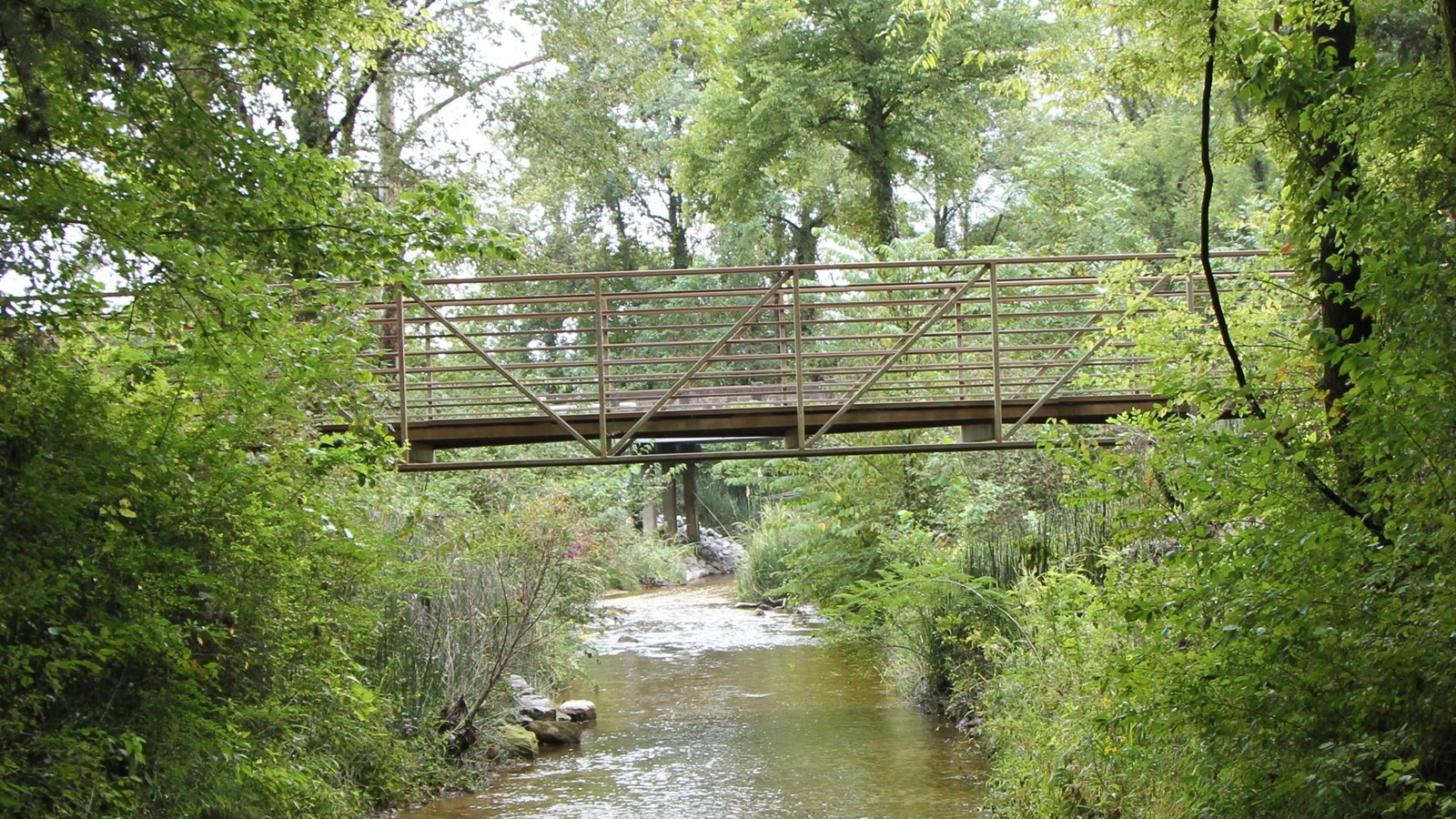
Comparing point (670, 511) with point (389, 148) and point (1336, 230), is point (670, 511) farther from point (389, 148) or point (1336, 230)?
point (1336, 230)

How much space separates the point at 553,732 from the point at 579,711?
0.83 metres

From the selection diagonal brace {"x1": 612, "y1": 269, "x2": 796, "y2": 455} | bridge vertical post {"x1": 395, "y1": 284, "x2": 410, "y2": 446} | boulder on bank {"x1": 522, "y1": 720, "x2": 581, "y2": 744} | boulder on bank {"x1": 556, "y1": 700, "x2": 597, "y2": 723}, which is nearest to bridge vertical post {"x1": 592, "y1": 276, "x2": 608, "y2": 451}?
diagonal brace {"x1": 612, "y1": 269, "x2": 796, "y2": 455}

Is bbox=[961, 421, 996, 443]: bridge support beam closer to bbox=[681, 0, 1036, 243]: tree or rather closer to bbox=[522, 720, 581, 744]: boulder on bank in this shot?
bbox=[522, 720, 581, 744]: boulder on bank

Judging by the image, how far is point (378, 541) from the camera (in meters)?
7.49

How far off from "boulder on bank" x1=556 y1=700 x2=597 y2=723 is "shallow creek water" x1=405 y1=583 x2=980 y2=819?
12 centimetres

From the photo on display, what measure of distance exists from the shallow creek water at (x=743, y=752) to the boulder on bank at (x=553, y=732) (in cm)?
17

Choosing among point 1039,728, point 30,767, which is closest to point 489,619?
point 1039,728

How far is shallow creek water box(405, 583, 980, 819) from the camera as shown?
8430mm

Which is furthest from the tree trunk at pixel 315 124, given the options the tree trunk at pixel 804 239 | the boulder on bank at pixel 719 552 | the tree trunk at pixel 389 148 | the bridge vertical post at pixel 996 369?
the boulder on bank at pixel 719 552

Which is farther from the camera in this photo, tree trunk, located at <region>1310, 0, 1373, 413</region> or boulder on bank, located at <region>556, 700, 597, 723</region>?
boulder on bank, located at <region>556, 700, 597, 723</region>

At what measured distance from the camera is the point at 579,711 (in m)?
11.5

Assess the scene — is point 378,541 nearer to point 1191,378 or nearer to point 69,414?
point 69,414

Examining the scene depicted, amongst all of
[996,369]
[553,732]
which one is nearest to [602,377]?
[996,369]

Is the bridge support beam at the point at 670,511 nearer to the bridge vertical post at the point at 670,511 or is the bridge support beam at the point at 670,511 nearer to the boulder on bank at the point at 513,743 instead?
the bridge vertical post at the point at 670,511
